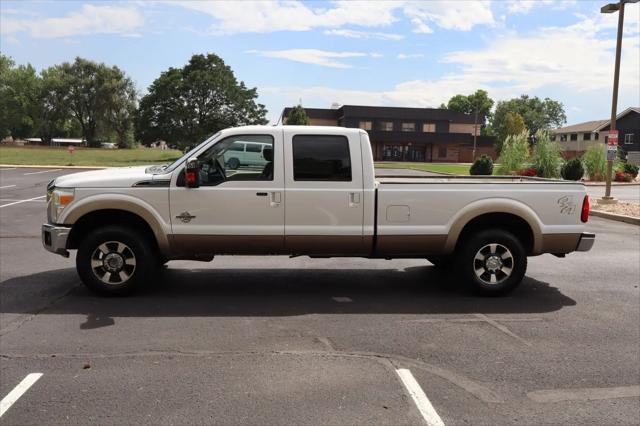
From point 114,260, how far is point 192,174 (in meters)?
1.37

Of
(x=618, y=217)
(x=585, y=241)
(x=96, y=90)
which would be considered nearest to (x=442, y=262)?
(x=585, y=241)

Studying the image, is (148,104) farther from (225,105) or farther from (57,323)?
(57,323)

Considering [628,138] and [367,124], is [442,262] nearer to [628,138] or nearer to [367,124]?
[367,124]

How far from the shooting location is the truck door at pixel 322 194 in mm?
6254

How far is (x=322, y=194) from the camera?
6.25 meters

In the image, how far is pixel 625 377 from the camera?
14.2ft

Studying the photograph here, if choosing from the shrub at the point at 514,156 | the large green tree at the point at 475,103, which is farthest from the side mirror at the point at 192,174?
the large green tree at the point at 475,103

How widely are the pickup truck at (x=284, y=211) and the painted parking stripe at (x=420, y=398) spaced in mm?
2291

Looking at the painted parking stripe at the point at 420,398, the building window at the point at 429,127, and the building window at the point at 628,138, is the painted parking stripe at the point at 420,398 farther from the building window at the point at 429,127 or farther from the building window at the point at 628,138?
the building window at the point at 429,127

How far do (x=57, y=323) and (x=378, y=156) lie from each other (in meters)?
72.3

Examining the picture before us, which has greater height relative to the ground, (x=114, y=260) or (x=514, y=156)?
(x=514, y=156)

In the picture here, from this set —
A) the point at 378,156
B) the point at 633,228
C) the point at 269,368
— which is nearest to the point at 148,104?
the point at 378,156

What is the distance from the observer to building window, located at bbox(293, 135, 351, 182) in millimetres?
6301

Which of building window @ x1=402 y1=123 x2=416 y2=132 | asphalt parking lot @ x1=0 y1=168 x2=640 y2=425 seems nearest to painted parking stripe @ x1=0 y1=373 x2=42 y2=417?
asphalt parking lot @ x1=0 y1=168 x2=640 y2=425
